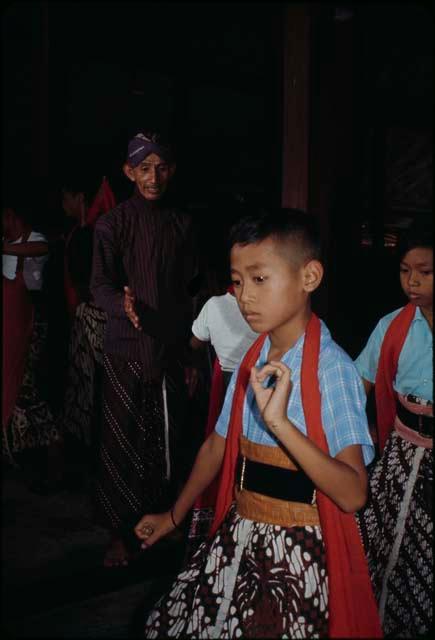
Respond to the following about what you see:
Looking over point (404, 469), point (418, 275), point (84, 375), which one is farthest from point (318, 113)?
point (84, 375)

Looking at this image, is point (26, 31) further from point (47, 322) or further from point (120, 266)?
point (120, 266)

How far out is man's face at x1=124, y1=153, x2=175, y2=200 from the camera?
3129 mm

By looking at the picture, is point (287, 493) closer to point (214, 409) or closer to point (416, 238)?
point (416, 238)

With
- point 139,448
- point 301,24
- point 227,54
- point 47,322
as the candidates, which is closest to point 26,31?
point 227,54

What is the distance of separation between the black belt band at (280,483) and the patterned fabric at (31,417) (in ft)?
9.08

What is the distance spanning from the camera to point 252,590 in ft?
5.75

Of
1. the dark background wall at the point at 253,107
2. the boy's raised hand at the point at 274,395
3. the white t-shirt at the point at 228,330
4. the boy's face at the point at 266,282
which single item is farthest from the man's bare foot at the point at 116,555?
the boy's raised hand at the point at 274,395

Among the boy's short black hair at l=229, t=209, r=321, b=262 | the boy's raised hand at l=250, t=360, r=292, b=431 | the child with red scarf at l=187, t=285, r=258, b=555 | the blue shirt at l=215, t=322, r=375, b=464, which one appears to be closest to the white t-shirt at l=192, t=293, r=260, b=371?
the child with red scarf at l=187, t=285, r=258, b=555

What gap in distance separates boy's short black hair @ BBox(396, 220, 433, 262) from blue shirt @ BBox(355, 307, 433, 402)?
1.10ft

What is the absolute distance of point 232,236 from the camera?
5.94 ft

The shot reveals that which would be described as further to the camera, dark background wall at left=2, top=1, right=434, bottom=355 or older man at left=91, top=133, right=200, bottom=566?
older man at left=91, top=133, right=200, bottom=566

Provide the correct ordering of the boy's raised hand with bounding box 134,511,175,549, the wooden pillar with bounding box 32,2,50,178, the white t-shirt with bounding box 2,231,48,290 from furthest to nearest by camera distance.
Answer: the wooden pillar with bounding box 32,2,50,178, the white t-shirt with bounding box 2,231,48,290, the boy's raised hand with bounding box 134,511,175,549

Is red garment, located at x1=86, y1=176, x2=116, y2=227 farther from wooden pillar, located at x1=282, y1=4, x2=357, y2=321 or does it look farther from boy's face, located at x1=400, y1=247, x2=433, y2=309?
boy's face, located at x1=400, y1=247, x2=433, y2=309

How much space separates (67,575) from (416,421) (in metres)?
1.79
